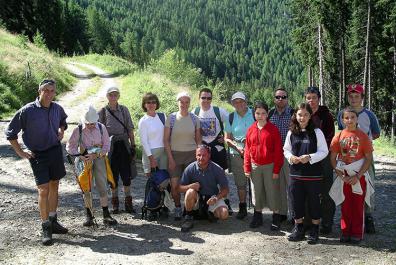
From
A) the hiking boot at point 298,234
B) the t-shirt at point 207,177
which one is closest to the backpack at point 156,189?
the t-shirt at point 207,177

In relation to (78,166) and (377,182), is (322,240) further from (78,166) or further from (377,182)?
(377,182)

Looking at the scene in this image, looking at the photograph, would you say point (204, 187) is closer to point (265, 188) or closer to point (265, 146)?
point (265, 188)

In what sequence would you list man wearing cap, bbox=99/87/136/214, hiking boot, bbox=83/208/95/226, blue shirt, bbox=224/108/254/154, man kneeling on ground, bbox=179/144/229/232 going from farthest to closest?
man wearing cap, bbox=99/87/136/214 → blue shirt, bbox=224/108/254/154 → hiking boot, bbox=83/208/95/226 → man kneeling on ground, bbox=179/144/229/232

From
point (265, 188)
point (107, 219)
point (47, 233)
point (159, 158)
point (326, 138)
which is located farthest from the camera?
point (159, 158)

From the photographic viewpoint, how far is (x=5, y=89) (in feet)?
54.7

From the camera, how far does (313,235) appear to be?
5738 mm

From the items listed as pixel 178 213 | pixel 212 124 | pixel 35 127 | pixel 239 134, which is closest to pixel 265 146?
pixel 239 134

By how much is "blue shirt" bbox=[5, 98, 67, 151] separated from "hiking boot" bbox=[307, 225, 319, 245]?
12.1 feet

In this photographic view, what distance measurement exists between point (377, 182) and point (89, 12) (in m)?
79.9

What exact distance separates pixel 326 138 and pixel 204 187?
193cm

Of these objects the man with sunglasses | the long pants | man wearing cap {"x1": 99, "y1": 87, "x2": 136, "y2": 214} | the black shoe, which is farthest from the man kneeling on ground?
the long pants

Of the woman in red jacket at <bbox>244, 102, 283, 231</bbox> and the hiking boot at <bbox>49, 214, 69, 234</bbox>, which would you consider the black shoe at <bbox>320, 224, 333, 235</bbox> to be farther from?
the hiking boot at <bbox>49, 214, 69, 234</bbox>

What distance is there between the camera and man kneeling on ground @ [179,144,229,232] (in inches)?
251

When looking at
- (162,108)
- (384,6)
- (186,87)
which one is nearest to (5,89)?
(162,108)
